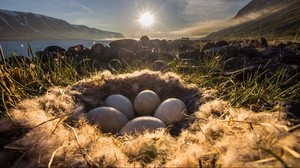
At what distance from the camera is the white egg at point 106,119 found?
4.46m

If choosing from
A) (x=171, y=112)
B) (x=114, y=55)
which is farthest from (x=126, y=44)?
(x=171, y=112)

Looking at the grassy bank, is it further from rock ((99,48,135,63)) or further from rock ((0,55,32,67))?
rock ((99,48,135,63))

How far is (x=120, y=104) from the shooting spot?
5148 mm

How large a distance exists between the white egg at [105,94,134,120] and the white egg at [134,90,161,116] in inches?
5.2

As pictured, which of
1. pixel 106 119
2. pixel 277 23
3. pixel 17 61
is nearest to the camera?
pixel 106 119

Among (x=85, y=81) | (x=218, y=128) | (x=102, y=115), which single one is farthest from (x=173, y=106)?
(x=218, y=128)

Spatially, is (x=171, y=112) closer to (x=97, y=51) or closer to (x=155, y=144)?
(x=155, y=144)

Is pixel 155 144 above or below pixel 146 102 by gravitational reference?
above

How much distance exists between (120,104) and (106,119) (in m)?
0.69

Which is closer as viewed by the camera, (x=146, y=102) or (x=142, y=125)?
(x=142, y=125)

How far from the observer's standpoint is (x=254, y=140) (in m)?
2.13

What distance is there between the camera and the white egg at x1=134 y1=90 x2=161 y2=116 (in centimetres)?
523

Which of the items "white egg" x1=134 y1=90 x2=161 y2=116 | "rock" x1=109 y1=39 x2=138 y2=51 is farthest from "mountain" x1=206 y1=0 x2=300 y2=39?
"white egg" x1=134 y1=90 x2=161 y2=116

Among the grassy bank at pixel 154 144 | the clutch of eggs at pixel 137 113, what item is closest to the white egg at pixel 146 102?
the clutch of eggs at pixel 137 113
